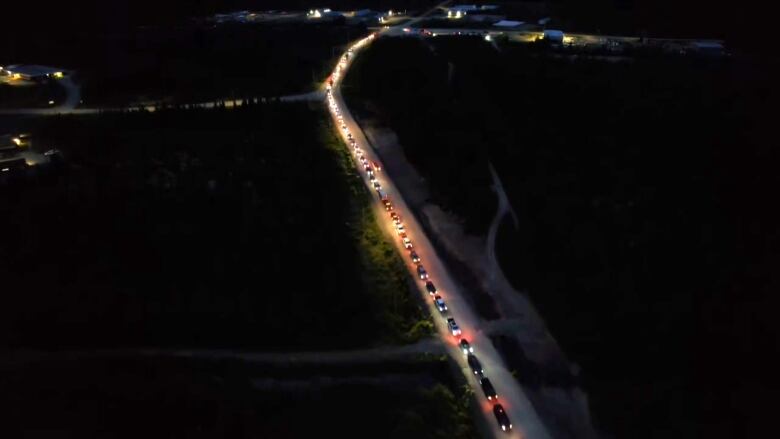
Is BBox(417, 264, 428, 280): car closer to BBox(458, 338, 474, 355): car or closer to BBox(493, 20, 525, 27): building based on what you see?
BBox(458, 338, 474, 355): car

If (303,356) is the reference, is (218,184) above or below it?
above

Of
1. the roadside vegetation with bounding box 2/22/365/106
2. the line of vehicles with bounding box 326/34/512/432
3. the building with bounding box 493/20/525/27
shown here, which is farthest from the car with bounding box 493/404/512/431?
the building with bounding box 493/20/525/27

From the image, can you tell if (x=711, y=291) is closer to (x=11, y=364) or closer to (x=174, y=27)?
(x=11, y=364)

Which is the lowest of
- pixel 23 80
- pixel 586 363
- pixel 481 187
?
pixel 586 363

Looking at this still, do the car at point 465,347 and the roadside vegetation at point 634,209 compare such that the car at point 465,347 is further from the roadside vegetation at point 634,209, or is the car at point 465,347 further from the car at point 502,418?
the car at point 502,418

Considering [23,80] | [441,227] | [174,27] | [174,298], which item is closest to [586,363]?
[441,227]

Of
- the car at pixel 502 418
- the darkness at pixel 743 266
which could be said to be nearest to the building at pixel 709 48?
the darkness at pixel 743 266
